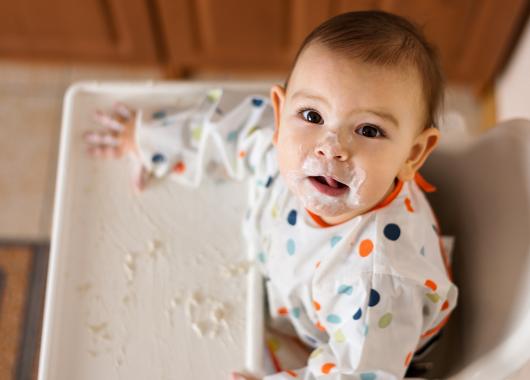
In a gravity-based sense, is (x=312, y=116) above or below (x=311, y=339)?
above

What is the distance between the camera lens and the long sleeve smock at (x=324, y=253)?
24.8 inches

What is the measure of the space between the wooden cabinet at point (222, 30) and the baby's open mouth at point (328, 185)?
0.66 meters

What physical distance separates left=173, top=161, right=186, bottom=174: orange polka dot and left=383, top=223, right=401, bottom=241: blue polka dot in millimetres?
275

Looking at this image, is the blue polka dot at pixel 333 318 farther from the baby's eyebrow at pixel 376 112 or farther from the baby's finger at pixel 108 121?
the baby's finger at pixel 108 121

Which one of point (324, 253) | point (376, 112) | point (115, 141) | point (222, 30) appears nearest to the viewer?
point (376, 112)

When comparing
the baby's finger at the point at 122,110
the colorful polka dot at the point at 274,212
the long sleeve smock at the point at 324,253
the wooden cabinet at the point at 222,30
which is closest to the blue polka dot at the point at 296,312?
the long sleeve smock at the point at 324,253

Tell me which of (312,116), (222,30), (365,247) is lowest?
(365,247)

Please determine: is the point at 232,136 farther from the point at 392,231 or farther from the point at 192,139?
the point at 392,231

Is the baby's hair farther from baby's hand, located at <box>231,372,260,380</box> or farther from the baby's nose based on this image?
baby's hand, located at <box>231,372,260,380</box>

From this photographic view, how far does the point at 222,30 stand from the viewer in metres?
1.28

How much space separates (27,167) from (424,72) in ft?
3.50

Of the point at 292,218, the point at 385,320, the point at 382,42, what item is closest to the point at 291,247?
the point at 292,218

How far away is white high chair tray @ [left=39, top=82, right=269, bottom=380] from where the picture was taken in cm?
67

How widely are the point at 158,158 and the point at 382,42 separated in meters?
0.33
